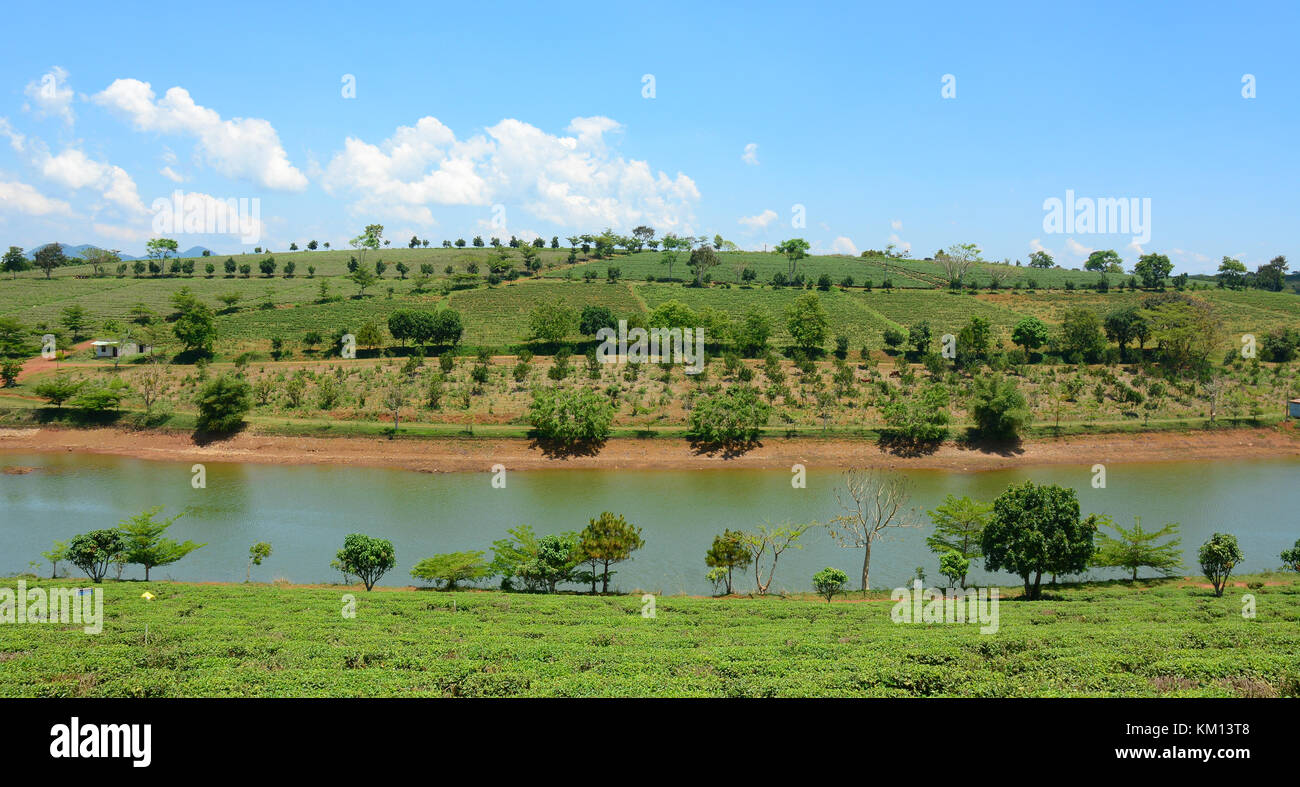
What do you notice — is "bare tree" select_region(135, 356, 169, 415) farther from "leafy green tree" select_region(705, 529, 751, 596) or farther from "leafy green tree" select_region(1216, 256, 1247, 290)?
"leafy green tree" select_region(1216, 256, 1247, 290)

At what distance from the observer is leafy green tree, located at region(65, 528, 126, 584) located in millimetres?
21438

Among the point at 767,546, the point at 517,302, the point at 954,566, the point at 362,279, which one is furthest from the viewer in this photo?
the point at 362,279

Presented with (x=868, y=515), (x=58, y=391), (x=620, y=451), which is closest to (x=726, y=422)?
(x=620, y=451)

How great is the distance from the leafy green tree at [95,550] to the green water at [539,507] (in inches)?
95.5

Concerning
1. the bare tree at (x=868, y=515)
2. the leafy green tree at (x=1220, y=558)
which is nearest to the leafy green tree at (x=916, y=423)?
the bare tree at (x=868, y=515)

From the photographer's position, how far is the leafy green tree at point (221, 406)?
4278cm

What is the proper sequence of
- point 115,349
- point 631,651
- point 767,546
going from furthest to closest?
point 115,349 < point 767,546 < point 631,651

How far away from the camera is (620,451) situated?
41750mm

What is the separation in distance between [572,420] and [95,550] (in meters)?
24.4

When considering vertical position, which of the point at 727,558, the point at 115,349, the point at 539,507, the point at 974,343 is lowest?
the point at 539,507

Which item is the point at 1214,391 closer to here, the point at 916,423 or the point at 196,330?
the point at 916,423

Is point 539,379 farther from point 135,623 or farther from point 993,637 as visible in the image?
point 993,637

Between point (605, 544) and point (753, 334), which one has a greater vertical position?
point (753, 334)

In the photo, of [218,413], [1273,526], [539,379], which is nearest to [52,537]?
[218,413]
